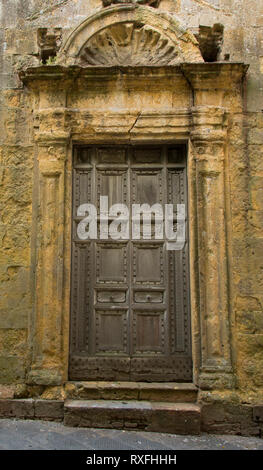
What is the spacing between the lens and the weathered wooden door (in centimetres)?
422

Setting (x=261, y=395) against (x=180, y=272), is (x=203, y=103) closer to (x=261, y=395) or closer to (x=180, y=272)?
(x=180, y=272)

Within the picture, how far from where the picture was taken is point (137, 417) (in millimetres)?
3820

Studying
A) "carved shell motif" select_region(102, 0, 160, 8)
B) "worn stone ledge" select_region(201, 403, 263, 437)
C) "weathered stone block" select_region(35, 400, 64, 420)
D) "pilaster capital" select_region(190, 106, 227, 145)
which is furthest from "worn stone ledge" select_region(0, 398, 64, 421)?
"carved shell motif" select_region(102, 0, 160, 8)

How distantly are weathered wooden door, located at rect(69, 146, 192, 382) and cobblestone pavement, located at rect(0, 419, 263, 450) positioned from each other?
1.90 feet

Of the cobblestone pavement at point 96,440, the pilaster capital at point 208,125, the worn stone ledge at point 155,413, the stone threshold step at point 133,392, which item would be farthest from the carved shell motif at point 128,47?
the cobblestone pavement at point 96,440

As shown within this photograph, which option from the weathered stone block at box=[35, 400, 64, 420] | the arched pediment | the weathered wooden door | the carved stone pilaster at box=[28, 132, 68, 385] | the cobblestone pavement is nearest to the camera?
the cobblestone pavement

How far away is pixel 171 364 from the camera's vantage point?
166 inches

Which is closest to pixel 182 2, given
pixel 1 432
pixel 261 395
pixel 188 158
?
pixel 188 158

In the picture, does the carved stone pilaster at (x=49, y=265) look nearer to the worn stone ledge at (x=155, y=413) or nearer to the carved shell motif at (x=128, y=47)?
the worn stone ledge at (x=155, y=413)

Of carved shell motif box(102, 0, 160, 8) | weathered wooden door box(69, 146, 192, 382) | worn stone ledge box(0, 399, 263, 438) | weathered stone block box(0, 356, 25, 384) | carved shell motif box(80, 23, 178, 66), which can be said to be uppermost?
carved shell motif box(102, 0, 160, 8)

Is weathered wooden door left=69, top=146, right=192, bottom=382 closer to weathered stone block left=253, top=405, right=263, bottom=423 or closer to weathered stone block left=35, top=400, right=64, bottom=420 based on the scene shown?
weathered stone block left=35, top=400, right=64, bottom=420

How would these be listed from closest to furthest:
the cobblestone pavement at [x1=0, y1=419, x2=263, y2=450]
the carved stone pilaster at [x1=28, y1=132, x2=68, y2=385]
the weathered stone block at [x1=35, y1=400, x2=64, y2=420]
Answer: the cobblestone pavement at [x1=0, y1=419, x2=263, y2=450], the weathered stone block at [x1=35, y1=400, x2=64, y2=420], the carved stone pilaster at [x1=28, y1=132, x2=68, y2=385]

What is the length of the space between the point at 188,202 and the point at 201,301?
41.7 inches

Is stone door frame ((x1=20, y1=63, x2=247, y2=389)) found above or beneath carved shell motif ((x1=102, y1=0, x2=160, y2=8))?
beneath
